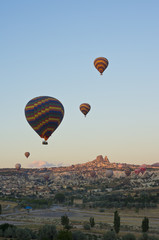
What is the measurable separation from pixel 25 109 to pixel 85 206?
54961 millimetres

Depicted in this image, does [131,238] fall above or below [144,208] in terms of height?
below

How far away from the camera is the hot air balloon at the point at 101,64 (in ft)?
226

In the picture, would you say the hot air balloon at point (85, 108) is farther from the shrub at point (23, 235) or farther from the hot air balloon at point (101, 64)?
the shrub at point (23, 235)

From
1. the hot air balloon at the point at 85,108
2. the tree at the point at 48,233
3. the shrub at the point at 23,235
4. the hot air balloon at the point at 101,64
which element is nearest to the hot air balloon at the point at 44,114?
the tree at the point at 48,233

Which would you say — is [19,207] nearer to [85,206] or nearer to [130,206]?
[85,206]

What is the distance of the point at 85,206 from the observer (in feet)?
314

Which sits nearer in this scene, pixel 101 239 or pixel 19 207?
pixel 101 239

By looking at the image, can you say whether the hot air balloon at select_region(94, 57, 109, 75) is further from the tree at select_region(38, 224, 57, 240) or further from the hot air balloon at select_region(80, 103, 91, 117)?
the tree at select_region(38, 224, 57, 240)

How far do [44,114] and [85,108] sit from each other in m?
37.0

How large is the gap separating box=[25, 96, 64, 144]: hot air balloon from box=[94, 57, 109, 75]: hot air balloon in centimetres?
2188

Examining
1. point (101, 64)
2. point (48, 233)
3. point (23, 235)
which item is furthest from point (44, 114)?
point (101, 64)

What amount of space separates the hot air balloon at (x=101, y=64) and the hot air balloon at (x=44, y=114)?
861 inches

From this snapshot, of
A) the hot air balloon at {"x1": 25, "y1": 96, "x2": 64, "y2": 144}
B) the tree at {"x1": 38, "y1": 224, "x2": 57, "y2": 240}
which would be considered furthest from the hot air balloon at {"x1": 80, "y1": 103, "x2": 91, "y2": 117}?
the tree at {"x1": 38, "y1": 224, "x2": 57, "y2": 240}

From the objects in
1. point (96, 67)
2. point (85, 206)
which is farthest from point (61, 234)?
point (85, 206)
